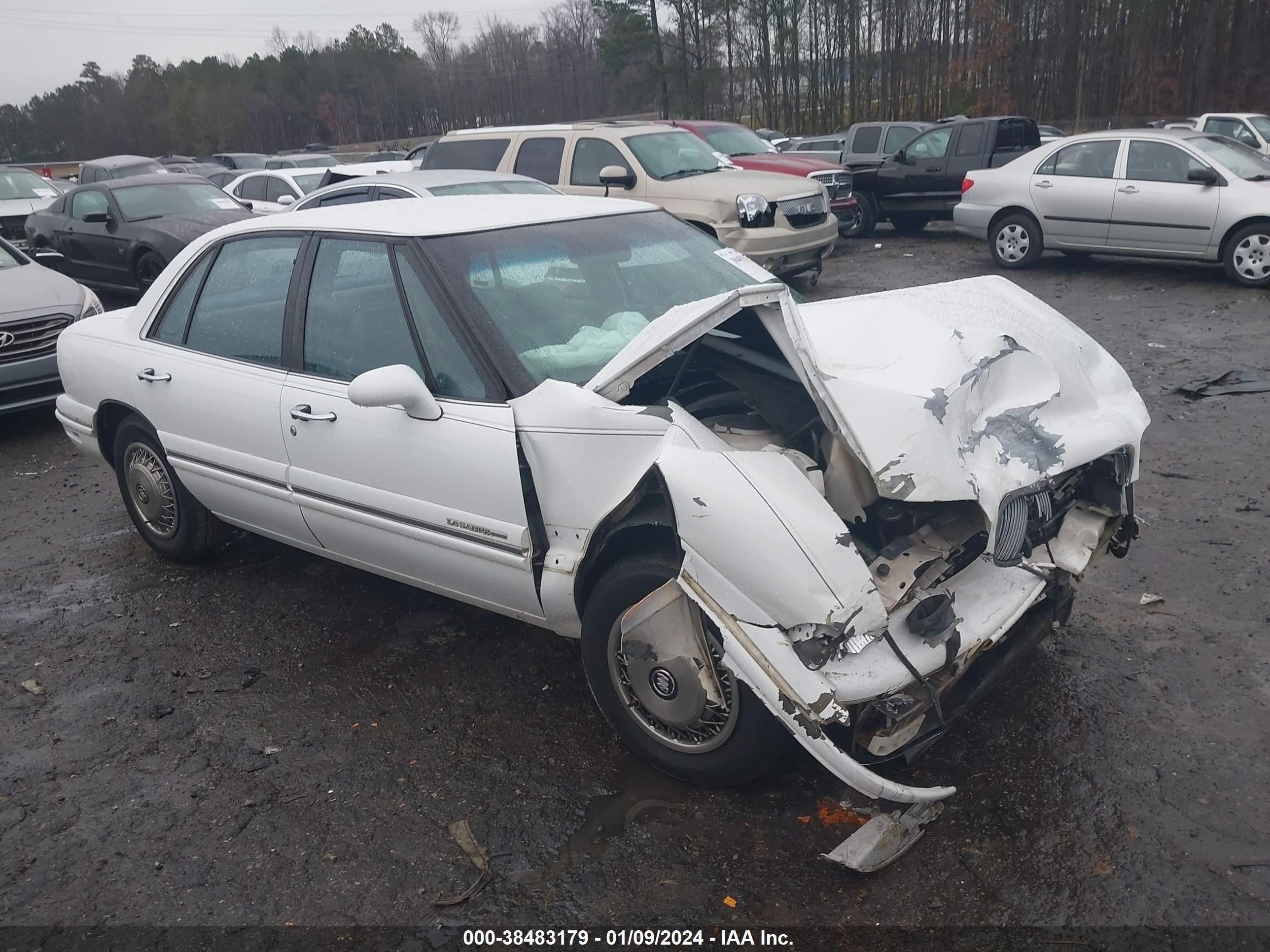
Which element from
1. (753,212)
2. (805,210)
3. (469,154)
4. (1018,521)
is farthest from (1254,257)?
(1018,521)

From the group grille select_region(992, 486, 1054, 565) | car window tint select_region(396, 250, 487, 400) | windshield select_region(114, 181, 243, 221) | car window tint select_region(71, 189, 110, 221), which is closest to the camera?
grille select_region(992, 486, 1054, 565)

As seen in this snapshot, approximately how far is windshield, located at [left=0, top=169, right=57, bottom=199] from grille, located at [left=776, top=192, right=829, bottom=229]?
15327mm

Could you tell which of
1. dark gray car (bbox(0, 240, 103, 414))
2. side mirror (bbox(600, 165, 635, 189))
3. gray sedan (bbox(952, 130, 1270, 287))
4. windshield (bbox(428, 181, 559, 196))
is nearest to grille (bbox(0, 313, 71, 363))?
dark gray car (bbox(0, 240, 103, 414))

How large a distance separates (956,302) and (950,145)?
37.4 feet

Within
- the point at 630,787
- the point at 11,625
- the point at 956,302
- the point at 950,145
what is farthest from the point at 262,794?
the point at 950,145

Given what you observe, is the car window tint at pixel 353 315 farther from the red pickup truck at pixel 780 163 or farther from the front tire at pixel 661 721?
the red pickup truck at pixel 780 163

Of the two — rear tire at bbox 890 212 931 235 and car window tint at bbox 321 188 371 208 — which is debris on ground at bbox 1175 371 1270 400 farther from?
rear tire at bbox 890 212 931 235

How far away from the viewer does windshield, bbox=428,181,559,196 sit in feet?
26.6

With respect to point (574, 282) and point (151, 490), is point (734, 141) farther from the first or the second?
point (574, 282)

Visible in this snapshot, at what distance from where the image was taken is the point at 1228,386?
6648 millimetres

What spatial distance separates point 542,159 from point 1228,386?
6.99m

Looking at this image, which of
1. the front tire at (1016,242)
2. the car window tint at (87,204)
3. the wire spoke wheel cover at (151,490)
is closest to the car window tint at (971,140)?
the front tire at (1016,242)

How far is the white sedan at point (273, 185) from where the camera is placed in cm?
1502

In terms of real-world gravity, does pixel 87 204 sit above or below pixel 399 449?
above
